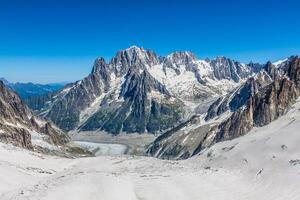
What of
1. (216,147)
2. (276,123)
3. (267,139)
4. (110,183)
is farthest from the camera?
(276,123)

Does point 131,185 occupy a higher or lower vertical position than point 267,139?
lower

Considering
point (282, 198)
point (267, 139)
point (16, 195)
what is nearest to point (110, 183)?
point (16, 195)

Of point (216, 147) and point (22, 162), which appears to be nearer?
point (22, 162)

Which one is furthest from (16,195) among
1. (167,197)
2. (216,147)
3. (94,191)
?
(216,147)

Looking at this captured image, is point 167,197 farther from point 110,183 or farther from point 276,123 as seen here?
point 276,123

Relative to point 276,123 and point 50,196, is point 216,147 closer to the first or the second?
point 276,123

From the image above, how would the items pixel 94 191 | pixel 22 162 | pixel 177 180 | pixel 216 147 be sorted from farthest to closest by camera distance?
pixel 216 147
pixel 22 162
pixel 177 180
pixel 94 191
